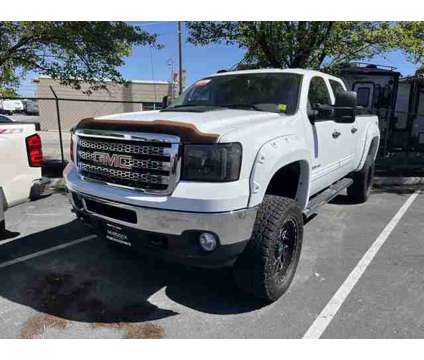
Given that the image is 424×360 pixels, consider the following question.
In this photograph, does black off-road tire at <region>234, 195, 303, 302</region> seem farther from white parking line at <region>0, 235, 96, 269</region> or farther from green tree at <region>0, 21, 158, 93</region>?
green tree at <region>0, 21, 158, 93</region>

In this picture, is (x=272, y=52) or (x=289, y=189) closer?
(x=289, y=189)

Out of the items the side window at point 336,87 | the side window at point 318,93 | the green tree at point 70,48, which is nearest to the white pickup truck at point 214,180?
the side window at point 318,93

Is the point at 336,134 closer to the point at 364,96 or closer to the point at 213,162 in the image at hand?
the point at 213,162

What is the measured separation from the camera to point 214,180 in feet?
8.43

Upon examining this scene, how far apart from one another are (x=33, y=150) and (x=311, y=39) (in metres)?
6.35

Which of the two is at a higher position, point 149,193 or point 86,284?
point 149,193

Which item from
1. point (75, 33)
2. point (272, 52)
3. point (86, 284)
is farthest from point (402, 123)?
point (86, 284)

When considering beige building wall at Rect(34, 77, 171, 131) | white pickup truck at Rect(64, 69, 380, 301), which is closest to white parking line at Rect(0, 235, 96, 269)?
white pickup truck at Rect(64, 69, 380, 301)

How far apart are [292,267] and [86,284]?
1.93 m

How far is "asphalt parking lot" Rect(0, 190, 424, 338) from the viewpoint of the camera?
9.33ft

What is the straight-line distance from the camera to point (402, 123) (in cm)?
1288

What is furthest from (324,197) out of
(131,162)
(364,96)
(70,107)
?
(70,107)

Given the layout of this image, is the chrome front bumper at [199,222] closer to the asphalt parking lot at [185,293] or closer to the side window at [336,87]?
the asphalt parking lot at [185,293]
